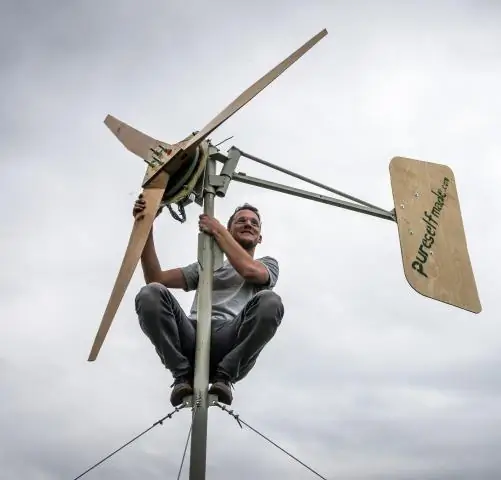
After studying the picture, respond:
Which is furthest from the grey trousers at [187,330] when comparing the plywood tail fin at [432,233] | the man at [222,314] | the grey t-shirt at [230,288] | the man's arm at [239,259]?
the plywood tail fin at [432,233]

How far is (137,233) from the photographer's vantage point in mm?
6176

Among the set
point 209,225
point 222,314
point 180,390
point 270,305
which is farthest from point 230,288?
point 180,390

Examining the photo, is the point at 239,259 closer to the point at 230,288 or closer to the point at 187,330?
the point at 230,288

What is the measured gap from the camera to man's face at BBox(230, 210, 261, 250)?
22.8 feet

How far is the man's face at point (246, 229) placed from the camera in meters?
6.94

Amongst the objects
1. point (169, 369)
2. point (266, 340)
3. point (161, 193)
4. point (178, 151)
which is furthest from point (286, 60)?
point (169, 369)

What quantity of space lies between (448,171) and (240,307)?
3.90 meters

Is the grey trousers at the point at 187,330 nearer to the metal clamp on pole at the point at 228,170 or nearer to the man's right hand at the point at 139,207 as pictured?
the man's right hand at the point at 139,207

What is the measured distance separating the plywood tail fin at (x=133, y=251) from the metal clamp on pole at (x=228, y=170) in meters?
0.61

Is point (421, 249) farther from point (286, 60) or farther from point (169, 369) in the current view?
point (169, 369)

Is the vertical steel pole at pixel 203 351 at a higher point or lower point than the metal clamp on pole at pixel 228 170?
lower

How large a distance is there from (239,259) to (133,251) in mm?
1014

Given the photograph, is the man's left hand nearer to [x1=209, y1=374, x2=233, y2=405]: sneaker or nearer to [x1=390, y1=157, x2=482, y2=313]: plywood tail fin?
[x1=209, y1=374, x2=233, y2=405]: sneaker

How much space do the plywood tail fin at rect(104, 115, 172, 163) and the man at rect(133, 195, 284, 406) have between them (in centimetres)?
73
